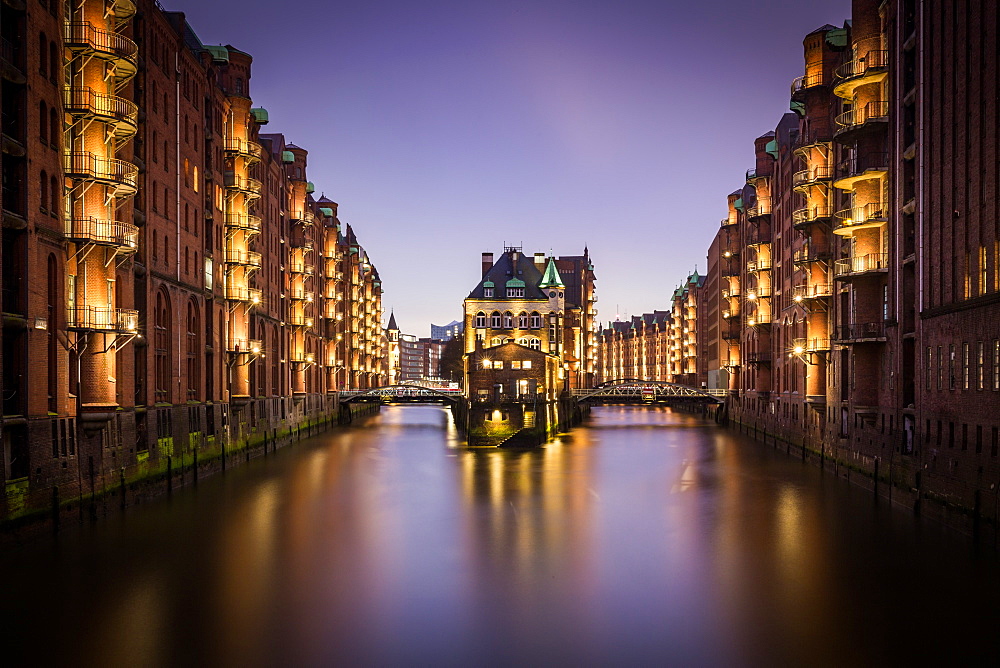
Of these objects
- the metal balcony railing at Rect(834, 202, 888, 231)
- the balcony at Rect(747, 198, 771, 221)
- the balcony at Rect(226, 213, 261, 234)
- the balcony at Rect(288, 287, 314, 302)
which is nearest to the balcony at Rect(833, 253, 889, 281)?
the metal balcony railing at Rect(834, 202, 888, 231)

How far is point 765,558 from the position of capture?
29.7 meters

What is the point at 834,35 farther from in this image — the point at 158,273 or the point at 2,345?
the point at 2,345

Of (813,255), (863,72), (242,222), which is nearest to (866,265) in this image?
(863,72)

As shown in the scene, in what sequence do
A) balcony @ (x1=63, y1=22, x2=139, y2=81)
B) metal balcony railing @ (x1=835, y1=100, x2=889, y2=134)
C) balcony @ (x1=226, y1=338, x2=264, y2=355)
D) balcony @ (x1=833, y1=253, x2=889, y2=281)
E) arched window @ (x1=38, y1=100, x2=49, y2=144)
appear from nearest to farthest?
arched window @ (x1=38, y1=100, x2=49, y2=144) < balcony @ (x1=63, y1=22, x2=139, y2=81) < metal balcony railing @ (x1=835, y1=100, x2=889, y2=134) < balcony @ (x1=833, y1=253, x2=889, y2=281) < balcony @ (x1=226, y1=338, x2=264, y2=355)

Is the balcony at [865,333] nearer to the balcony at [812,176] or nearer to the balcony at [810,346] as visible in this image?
the balcony at [810,346]

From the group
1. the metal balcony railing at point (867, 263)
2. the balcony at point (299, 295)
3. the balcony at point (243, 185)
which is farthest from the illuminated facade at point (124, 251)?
the metal balcony railing at point (867, 263)

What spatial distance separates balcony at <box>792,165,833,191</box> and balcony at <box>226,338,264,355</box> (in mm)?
34614

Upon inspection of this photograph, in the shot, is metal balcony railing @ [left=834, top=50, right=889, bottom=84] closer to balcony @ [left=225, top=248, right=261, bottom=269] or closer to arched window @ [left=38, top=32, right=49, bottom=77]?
arched window @ [left=38, top=32, right=49, bottom=77]

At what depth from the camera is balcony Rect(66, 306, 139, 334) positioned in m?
32.8

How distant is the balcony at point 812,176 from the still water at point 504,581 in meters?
16.4

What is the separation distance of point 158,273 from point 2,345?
50.0 feet

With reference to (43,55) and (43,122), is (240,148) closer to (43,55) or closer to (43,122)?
(43,55)

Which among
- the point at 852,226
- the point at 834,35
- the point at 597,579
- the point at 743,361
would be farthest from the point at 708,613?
the point at 743,361

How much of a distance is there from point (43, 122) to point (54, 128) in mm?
1007
